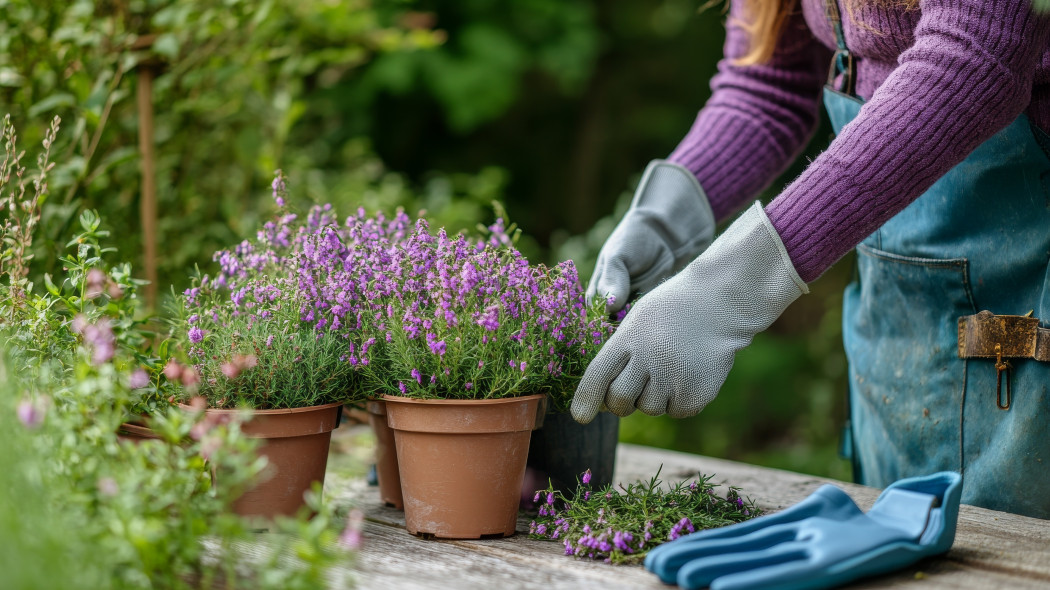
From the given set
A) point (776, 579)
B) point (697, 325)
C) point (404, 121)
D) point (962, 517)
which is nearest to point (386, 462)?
point (697, 325)

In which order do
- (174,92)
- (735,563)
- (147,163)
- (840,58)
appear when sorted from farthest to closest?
(174,92) → (147,163) → (840,58) → (735,563)

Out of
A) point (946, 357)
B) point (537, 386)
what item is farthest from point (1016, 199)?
point (537, 386)

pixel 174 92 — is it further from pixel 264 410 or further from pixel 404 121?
pixel 404 121

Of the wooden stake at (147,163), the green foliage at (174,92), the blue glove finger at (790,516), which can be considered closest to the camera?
the blue glove finger at (790,516)

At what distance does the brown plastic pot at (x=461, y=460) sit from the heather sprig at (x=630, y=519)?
0.24 ft

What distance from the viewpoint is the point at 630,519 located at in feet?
3.65

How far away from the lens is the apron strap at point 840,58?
1442 mm

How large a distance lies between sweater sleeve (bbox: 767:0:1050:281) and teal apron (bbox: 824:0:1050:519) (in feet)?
0.71

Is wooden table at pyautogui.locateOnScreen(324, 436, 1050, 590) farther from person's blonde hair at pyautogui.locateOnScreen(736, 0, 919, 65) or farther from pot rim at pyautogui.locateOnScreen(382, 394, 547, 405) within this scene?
person's blonde hair at pyautogui.locateOnScreen(736, 0, 919, 65)

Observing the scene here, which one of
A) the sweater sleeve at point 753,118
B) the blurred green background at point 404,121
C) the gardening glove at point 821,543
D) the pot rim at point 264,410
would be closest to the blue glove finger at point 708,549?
the gardening glove at point 821,543

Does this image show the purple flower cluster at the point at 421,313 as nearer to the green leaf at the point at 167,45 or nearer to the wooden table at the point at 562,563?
the wooden table at the point at 562,563

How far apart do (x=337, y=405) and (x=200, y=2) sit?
4.12 feet

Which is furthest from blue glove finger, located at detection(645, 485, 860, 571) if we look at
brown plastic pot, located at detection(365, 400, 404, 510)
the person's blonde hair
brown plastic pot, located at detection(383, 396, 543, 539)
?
the person's blonde hair

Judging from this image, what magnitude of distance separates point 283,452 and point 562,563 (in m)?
0.41
